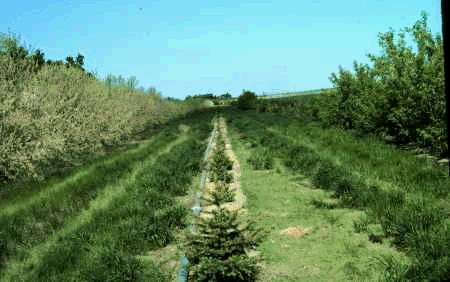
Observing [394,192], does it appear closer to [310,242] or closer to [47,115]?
[310,242]

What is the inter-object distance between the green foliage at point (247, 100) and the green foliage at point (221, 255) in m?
74.8

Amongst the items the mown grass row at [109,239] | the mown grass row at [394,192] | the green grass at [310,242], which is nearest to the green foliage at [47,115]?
the mown grass row at [109,239]

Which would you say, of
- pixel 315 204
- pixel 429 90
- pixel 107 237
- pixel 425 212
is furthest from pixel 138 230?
pixel 429 90

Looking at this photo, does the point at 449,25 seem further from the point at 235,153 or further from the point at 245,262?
the point at 235,153

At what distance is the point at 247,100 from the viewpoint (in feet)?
280

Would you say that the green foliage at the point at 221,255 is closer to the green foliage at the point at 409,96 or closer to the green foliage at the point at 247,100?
the green foliage at the point at 409,96

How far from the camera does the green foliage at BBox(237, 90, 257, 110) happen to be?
270 feet

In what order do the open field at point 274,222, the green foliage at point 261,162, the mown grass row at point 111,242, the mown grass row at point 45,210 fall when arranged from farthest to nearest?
1. the green foliage at point 261,162
2. the mown grass row at point 45,210
3. the mown grass row at point 111,242
4. the open field at point 274,222

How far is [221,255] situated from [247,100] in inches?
3156

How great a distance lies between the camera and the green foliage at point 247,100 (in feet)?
270

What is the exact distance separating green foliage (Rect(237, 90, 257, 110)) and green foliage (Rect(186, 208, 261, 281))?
7483cm

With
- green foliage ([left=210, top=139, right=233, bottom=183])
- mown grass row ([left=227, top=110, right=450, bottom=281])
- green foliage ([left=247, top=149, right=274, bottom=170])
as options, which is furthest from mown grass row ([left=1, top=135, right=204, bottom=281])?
green foliage ([left=247, top=149, right=274, bottom=170])

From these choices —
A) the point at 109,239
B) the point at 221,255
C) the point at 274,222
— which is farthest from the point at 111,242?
the point at 274,222

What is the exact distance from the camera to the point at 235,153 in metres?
19.4
